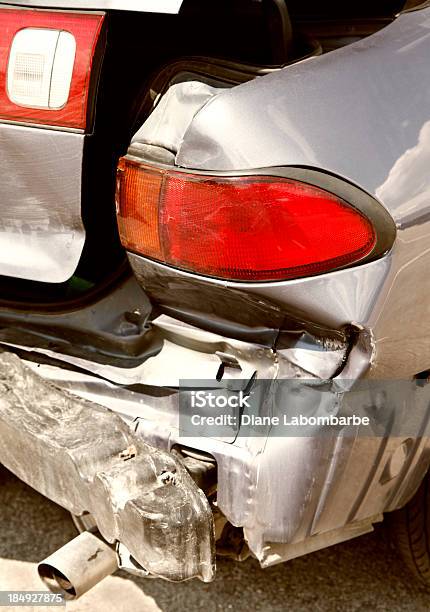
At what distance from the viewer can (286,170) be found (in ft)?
5.11

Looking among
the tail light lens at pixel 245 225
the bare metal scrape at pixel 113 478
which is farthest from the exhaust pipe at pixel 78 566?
the tail light lens at pixel 245 225

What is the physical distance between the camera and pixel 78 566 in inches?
73.8

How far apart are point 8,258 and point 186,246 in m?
0.49

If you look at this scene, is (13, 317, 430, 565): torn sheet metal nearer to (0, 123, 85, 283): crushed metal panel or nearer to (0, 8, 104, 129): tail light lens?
(0, 123, 85, 283): crushed metal panel

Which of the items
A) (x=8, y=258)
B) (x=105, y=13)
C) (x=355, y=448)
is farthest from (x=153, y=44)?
(x=355, y=448)

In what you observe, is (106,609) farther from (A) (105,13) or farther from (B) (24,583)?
(A) (105,13)

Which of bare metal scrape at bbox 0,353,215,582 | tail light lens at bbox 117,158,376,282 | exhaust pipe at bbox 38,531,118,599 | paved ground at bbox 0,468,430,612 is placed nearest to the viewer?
tail light lens at bbox 117,158,376,282

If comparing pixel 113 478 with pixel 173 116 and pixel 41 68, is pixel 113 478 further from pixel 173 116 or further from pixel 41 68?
pixel 41 68

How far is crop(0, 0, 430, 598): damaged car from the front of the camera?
1.59m

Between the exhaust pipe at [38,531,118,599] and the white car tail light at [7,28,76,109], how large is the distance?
3.09 feet

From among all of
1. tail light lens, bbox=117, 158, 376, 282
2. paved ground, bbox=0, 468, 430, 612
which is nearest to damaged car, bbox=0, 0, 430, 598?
tail light lens, bbox=117, 158, 376, 282

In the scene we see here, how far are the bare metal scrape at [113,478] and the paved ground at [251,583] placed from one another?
0.69m

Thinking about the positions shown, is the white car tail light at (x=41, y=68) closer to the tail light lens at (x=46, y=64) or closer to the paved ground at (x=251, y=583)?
the tail light lens at (x=46, y=64)

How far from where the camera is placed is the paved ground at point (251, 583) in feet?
8.00
